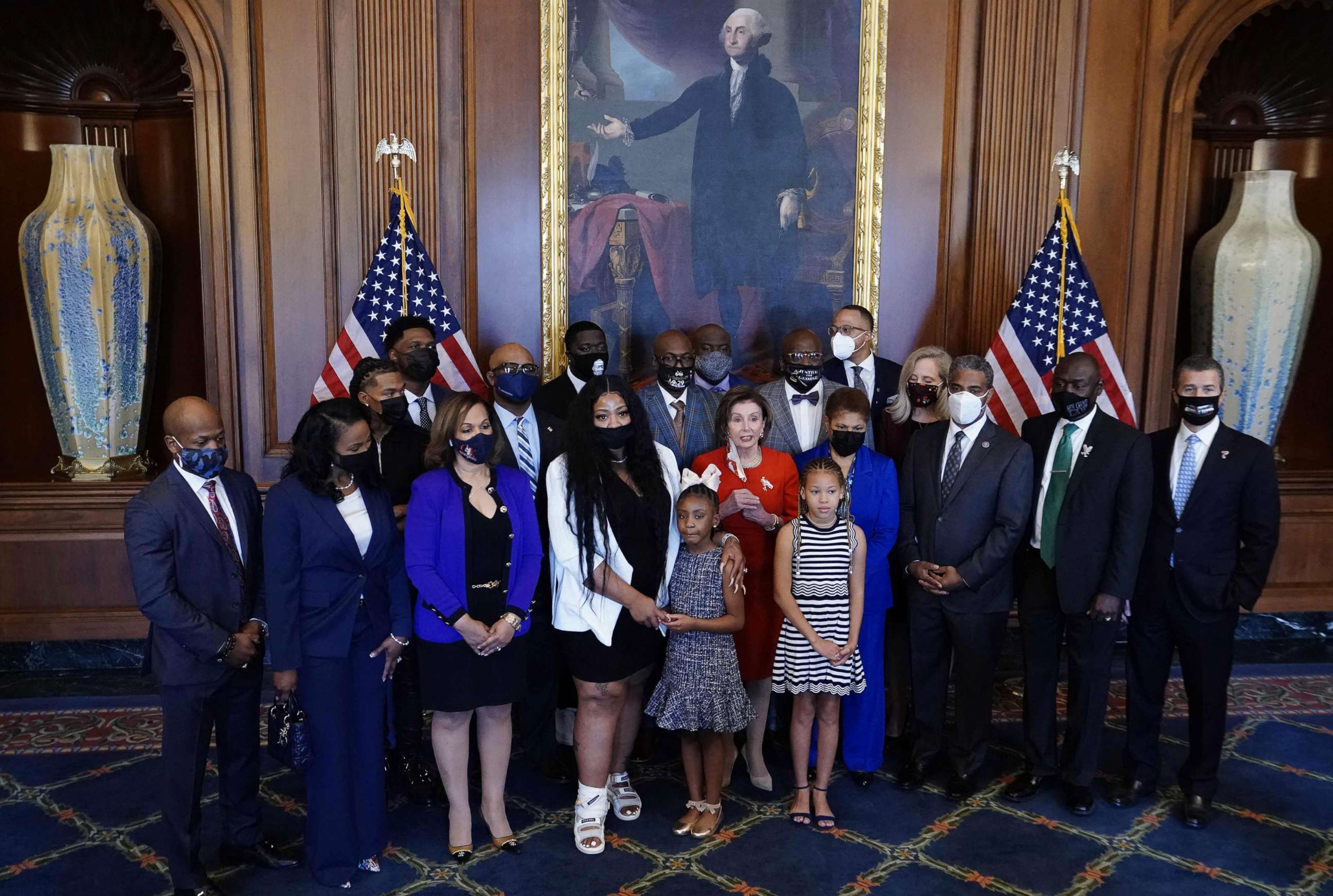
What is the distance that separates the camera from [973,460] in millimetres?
4480

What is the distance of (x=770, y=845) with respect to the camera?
4137 mm

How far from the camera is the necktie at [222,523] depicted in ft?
11.9

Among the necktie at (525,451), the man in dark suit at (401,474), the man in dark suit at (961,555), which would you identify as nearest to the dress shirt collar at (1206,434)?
the man in dark suit at (961,555)

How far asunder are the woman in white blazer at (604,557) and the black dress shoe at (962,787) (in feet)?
4.79

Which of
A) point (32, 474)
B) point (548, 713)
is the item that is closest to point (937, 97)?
point (548, 713)

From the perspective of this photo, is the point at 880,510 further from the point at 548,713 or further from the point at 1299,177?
the point at 1299,177

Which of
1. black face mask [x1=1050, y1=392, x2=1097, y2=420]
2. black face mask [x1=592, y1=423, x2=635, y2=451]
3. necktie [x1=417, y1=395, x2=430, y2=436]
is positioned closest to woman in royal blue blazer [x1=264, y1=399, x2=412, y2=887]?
black face mask [x1=592, y1=423, x2=635, y2=451]

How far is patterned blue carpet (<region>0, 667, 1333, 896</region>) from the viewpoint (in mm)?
3850

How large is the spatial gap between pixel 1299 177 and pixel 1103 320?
2.70m

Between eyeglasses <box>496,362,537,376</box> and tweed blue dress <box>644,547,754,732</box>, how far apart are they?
1.21 meters

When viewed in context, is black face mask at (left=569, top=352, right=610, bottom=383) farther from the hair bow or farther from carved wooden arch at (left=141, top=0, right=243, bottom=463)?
carved wooden arch at (left=141, top=0, right=243, bottom=463)

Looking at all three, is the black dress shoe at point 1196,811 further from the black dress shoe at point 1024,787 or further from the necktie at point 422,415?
the necktie at point 422,415

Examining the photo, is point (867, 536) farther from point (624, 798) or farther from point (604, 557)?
point (624, 798)

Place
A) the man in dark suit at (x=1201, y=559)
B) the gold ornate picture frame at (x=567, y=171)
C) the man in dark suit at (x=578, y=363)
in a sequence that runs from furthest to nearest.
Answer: the gold ornate picture frame at (x=567, y=171) < the man in dark suit at (x=578, y=363) < the man in dark suit at (x=1201, y=559)
